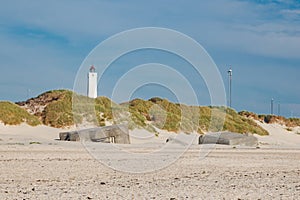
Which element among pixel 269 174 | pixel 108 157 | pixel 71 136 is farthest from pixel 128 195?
pixel 71 136

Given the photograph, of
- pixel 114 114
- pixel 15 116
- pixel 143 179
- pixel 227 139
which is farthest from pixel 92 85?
pixel 143 179

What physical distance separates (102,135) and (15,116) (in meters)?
7.99

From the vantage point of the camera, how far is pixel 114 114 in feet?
127

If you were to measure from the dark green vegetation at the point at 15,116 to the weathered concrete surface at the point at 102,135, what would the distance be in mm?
5333

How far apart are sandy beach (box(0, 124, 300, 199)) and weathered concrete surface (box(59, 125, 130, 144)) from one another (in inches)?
240

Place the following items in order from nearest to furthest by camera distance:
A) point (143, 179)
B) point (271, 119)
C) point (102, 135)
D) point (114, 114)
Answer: point (143, 179) < point (102, 135) < point (114, 114) < point (271, 119)

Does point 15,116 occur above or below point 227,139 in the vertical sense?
above

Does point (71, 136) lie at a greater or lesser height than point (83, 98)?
lesser

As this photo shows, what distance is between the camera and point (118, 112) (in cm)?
4012

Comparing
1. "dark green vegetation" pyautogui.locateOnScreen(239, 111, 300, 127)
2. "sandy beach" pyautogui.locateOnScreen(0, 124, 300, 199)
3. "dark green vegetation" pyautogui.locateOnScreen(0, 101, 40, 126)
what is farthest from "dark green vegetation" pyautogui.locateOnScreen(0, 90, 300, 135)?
"sandy beach" pyautogui.locateOnScreen(0, 124, 300, 199)

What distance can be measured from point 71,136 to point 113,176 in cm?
1481

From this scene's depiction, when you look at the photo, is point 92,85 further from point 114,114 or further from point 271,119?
point 271,119

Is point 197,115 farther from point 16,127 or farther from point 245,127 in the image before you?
point 16,127

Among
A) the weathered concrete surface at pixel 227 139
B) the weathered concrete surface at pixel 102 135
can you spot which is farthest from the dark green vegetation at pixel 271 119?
the weathered concrete surface at pixel 102 135
